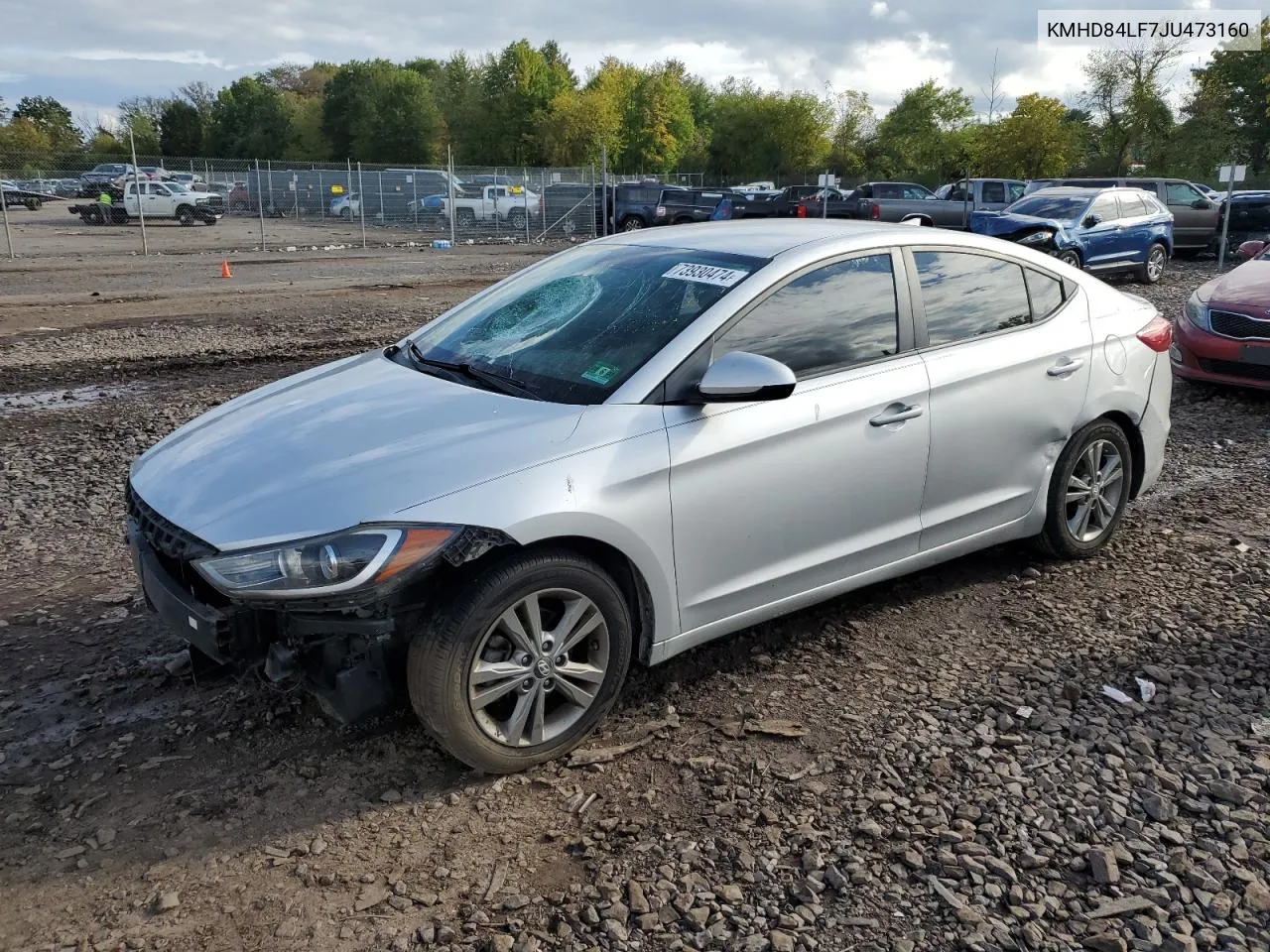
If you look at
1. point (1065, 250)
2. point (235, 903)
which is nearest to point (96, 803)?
Result: point (235, 903)

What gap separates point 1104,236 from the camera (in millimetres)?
17562

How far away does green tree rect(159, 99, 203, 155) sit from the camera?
305 ft

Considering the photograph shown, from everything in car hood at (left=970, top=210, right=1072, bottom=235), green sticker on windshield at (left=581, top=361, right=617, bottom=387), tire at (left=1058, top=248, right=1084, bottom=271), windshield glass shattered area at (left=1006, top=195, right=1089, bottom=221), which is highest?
windshield glass shattered area at (left=1006, top=195, right=1089, bottom=221)

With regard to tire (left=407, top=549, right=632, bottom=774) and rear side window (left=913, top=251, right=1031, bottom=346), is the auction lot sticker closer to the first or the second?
rear side window (left=913, top=251, right=1031, bottom=346)

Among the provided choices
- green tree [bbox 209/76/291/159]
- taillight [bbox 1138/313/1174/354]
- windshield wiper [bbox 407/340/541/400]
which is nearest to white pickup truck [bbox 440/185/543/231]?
taillight [bbox 1138/313/1174/354]

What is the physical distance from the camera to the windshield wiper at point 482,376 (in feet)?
11.9

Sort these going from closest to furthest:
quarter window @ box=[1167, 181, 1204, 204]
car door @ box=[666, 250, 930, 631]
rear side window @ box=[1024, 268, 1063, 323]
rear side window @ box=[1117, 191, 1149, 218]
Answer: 1. car door @ box=[666, 250, 930, 631]
2. rear side window @ box=[1024, 268, 1063, 323]
3. rear side window @ box=[1117, 191, 1149, 218]
4. quarter window @ box=[1167, 181, 1204, 204]

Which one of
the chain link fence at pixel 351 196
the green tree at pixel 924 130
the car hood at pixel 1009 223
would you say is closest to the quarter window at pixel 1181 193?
the car hood at pixel 1009 223

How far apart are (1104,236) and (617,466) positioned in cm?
1677

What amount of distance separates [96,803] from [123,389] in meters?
6.45

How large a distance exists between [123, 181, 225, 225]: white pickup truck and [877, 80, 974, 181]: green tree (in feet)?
133

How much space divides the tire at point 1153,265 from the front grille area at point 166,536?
18.3 metres

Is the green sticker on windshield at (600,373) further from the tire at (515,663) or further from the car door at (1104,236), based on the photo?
the car door at (1104,236)

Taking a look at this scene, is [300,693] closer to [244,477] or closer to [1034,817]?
[244,477]
